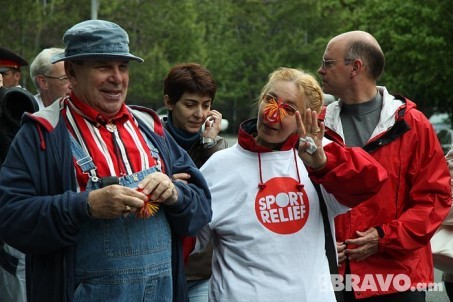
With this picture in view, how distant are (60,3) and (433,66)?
15155 millimetres

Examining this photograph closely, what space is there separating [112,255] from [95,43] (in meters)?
0.87

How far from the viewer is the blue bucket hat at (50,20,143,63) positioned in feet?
12.6

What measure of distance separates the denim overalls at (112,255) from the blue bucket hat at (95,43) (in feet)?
1.17

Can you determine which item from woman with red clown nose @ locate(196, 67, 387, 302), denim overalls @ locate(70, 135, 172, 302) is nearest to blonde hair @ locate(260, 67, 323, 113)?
woman with red clown nose @ locate(196, 67, 387, 302)

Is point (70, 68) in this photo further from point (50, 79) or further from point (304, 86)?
point (50, 79)

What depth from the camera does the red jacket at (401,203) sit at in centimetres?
523

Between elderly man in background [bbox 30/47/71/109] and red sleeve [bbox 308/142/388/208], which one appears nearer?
red sleeve [bbox 308/142/388/208]

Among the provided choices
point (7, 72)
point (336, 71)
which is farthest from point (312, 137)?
point (7, 72)

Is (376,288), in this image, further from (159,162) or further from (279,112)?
(159,162)

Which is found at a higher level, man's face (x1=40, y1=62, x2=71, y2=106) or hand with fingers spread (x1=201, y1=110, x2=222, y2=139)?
man's face (x1=40, y1=62, x2=71, y2=106)

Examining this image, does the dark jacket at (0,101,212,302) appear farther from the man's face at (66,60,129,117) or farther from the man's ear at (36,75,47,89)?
the man's ear at (36,75,47,89)

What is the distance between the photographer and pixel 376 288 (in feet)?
17.1

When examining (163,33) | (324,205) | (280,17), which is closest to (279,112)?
(324,205)
